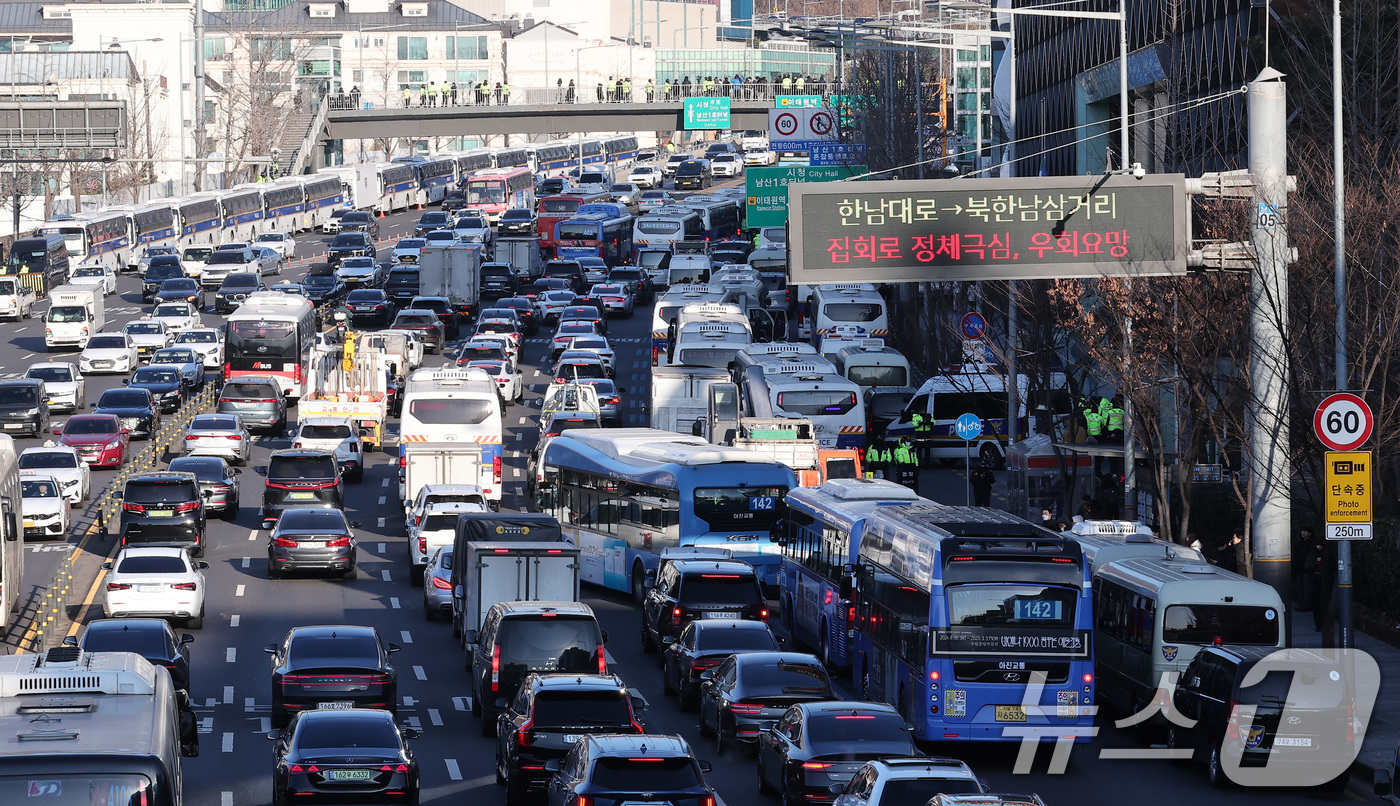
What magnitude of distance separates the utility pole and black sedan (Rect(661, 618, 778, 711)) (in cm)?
658

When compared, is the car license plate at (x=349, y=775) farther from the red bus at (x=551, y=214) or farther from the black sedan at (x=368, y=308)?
the red bus at (x=551, y=214)

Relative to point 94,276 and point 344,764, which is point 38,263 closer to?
point 94,276

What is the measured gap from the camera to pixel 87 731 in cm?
1122

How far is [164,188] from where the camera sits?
A: 371ft

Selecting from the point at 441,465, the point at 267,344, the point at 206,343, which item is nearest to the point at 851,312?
the point at 267,344

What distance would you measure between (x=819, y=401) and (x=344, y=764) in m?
29.2

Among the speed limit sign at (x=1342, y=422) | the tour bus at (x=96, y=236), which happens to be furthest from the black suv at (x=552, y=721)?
the tour bus at (x=96, y=236)

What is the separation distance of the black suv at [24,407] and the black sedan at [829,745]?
35.0 meters

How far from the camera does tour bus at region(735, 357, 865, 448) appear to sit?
153ft

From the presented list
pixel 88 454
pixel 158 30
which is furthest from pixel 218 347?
pixel 158 30

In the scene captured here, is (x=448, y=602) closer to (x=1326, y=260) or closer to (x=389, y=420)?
(x=1326, y=260)

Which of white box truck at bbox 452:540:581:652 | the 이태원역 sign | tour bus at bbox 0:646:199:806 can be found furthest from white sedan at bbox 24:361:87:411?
tour bus at bbox 0:646:199:806

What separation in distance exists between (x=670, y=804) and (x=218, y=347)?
47.5 metres

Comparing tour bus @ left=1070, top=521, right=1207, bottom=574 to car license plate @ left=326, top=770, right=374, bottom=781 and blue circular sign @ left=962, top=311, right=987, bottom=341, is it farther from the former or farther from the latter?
blue circular sign @ left=962, top=311, right=987, bottom=341
